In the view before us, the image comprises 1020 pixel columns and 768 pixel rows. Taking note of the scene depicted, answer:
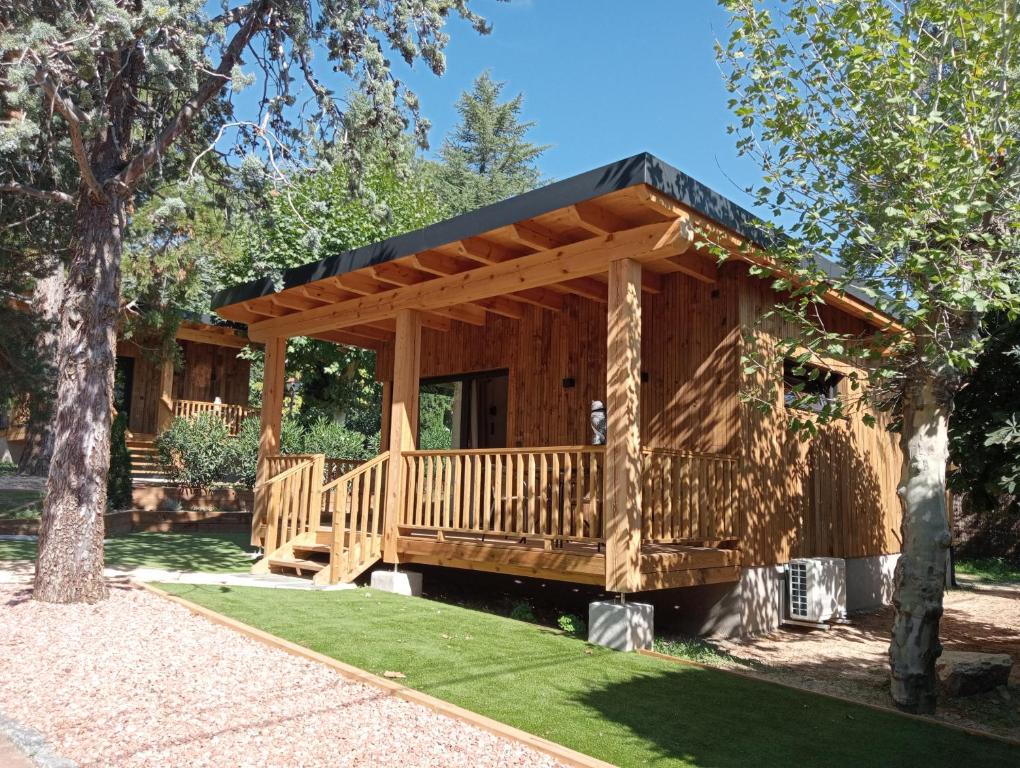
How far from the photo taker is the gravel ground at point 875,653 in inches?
198

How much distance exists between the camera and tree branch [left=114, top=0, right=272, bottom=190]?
21.8 feet

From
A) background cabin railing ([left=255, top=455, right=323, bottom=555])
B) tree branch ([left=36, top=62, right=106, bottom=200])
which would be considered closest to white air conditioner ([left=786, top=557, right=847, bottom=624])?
background cabin railing ([left=255, top=455, right=323, bottom=555])

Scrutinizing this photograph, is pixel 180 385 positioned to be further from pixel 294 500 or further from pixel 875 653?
pixel 875 653

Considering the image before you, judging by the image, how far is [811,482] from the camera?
8508 mm

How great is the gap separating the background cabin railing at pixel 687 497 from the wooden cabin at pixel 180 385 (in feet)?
42.2

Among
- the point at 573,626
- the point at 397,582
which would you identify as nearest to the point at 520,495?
the point at 573,626

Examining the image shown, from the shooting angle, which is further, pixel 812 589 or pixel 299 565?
pixel 299 565

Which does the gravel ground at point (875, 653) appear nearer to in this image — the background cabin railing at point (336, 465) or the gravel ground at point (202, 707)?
the gravel ground at point (202, 707)

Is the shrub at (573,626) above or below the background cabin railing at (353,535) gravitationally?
below

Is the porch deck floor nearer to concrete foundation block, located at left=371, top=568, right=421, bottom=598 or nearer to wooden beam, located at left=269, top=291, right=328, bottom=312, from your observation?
concrete foundation block, located at left=371, top=568, right=421, bottom=598

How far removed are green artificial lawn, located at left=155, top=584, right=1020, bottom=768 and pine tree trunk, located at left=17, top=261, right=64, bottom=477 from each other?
23.0 ft

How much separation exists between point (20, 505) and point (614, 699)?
1124cm

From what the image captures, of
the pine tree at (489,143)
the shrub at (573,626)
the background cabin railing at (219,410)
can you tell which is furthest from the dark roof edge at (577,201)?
the pine tree at (489,143)

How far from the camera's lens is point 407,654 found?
204 inches
